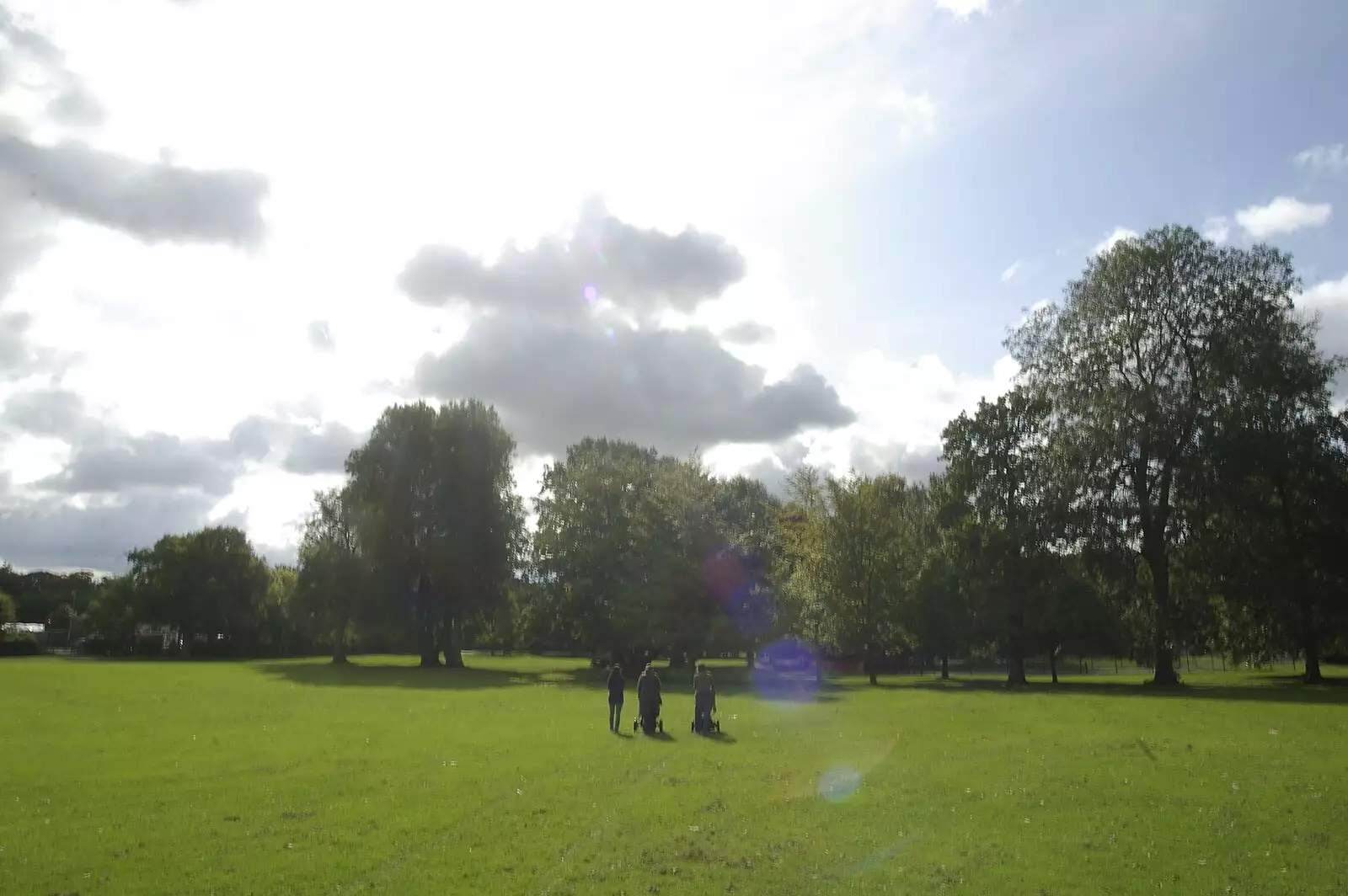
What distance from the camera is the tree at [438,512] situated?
6519 centimetres

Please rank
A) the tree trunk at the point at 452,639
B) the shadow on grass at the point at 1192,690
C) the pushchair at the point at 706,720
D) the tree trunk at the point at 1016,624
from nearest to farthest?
the pushchair at the point at 706,720, the shadow on grass at the point at 1192,690, the tree trunk at the point at 1016,624, the tree trunk at the point at 452,639

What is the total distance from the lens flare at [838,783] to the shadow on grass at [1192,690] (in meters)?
25.8

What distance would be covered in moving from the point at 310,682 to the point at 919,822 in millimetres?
42798

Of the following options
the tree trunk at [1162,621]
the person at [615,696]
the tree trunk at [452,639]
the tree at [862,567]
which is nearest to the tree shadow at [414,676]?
the tree trunk at [452,639]

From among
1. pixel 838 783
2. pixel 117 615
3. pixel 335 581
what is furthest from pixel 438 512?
pixel 117 615

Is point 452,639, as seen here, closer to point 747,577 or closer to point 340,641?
point 340,641

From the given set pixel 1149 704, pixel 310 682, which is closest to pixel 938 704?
pixel 1149 704

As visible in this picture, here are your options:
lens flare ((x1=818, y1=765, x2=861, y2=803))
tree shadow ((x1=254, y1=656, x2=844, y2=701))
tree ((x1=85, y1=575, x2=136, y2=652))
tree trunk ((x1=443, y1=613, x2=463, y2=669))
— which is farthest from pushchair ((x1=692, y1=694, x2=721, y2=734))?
tree ((x1=85, y1=575, x2=136, y2=652))

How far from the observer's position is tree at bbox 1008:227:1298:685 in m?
45.3

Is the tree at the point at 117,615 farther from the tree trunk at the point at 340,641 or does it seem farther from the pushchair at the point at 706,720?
the pushchair at the point at 706,720

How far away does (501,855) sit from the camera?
11633mm

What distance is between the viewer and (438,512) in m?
66.2

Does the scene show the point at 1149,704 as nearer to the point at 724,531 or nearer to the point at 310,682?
the point at 724,531

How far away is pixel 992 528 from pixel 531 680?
29.0 m
